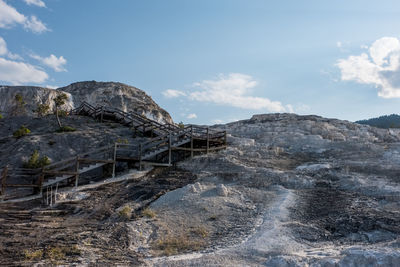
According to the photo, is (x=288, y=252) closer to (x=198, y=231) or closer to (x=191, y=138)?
(x=198, y=231)

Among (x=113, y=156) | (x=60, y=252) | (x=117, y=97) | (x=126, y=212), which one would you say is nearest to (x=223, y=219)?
(x=126, y=212)

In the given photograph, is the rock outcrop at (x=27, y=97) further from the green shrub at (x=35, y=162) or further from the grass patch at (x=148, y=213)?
the grass patch at (x=148, y=213)

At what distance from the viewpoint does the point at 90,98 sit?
55.3 meters

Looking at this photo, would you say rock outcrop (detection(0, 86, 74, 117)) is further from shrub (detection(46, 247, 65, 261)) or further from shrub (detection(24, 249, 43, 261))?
shrub (detection(46, 247, 65, 261))

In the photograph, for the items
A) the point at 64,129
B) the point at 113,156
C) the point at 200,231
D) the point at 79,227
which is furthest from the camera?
the point at 64,129

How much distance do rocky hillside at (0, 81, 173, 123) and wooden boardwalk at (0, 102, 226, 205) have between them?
15.7m

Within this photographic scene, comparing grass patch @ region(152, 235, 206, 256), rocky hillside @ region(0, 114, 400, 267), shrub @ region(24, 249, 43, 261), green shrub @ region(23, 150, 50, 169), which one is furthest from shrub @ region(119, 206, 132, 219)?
green shrub @ region(23, 150, 50, 169)

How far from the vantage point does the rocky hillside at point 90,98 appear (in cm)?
4825

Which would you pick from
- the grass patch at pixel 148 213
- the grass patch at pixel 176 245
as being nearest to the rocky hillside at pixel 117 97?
the grass patch at pixel 148 213

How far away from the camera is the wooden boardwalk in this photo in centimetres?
1708

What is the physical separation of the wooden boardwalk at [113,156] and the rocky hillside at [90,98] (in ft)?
51.6

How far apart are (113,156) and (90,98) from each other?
3758cm

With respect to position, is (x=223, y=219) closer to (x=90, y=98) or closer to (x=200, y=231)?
(x=200, y=231)

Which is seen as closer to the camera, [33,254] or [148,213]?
[33,254]
